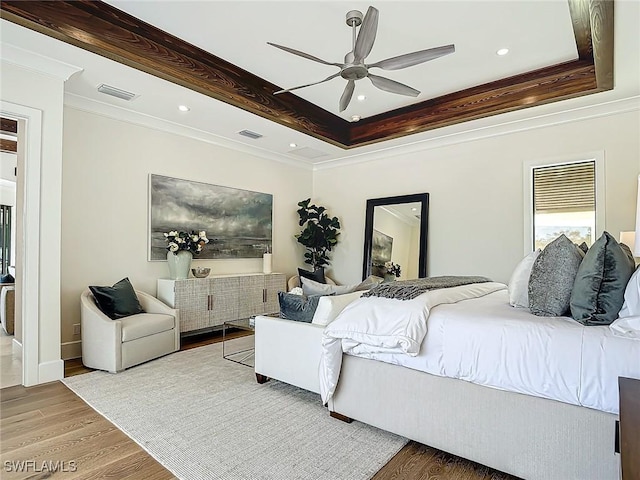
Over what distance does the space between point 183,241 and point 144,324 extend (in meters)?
1.22

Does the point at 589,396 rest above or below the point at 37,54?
below

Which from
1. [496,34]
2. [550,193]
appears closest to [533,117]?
[550,193]

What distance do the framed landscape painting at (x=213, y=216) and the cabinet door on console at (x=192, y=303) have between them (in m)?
0.53

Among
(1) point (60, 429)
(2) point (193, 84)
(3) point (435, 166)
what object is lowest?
(1) point (60, 429)

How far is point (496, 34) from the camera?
123 inches

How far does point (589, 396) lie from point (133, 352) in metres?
3.58

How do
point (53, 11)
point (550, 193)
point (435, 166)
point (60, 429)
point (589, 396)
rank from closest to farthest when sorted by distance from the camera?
1. point (589, 396)
2. point (60, 429)
3. point (53, 11)
4. point (550, 193)
5. point (435, 166)

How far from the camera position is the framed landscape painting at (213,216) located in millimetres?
4672

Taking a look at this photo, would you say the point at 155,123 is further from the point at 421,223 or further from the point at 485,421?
the point at 485,421

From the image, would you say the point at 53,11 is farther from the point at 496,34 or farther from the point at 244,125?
the point at 496,34

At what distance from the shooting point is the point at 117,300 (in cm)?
380

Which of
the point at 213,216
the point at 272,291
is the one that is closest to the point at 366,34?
the point at 213,216

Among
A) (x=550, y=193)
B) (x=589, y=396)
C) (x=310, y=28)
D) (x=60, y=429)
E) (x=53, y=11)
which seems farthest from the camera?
(x=550, y=193)

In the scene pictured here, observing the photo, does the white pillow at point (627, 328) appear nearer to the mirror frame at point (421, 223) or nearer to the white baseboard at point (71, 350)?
the mirror frame at point (421, 223)
